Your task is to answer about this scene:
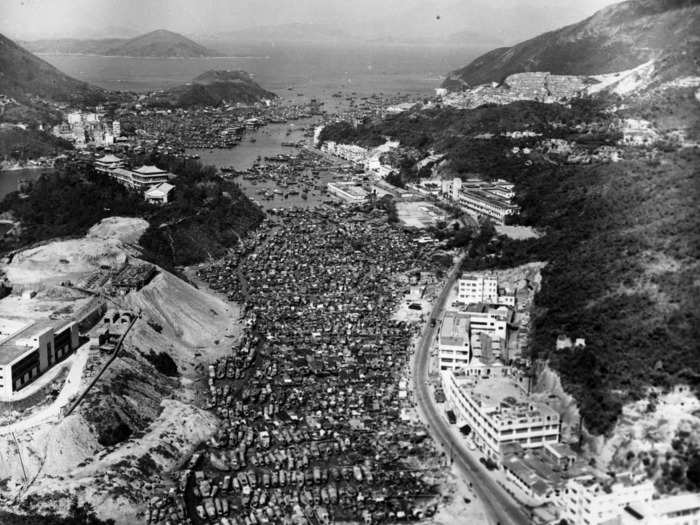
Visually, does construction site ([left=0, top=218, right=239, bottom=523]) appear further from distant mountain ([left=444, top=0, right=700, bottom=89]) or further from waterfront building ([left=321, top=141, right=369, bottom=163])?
distant mountain ([left=444, top=0, right=700, bottom=89])

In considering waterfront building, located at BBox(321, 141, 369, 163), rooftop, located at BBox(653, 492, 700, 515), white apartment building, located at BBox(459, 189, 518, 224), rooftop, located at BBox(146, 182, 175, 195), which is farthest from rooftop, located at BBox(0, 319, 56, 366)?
waterfront building, located at BBox(321, 141, 369, 163)

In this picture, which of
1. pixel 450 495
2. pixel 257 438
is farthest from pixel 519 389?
pixel 257 438

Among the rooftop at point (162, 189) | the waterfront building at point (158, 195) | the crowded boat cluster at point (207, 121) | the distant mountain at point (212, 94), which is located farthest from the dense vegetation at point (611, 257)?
the distant mountain at point (212, 94)

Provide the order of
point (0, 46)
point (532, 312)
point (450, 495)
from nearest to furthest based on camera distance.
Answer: point (450, 495)
point (532, 312)
point (0, 46)

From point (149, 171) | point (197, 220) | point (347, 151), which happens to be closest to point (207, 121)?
point (347, 151)

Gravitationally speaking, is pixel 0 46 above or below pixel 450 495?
above

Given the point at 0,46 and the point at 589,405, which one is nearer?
the point at 589,405

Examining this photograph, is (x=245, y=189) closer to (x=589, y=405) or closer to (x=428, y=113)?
(x=428, y=113)
